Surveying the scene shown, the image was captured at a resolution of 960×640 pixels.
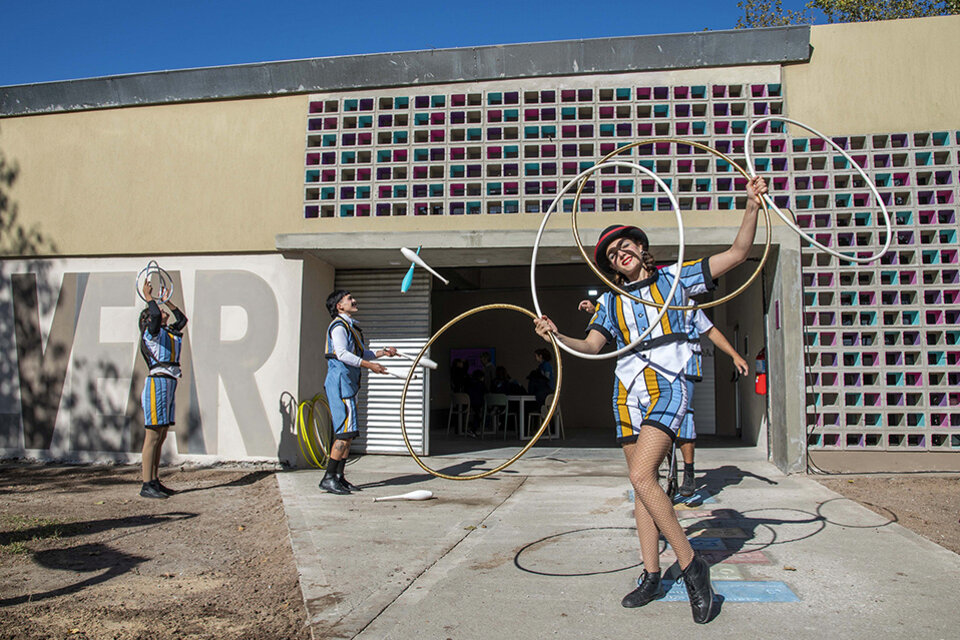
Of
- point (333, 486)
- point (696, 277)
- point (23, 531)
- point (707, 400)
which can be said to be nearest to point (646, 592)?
point (696, 277)

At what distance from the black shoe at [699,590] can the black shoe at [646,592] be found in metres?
0.21

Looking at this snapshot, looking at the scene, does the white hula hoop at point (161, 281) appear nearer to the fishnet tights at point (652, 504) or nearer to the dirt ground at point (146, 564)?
the dirt ground at point (146, 564)

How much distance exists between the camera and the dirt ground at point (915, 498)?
4.87 m

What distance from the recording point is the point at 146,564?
4.27m

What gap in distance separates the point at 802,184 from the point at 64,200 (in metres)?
8.59

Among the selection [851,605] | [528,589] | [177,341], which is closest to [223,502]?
[177,341]

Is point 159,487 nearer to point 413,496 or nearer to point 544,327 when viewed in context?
point 413,496

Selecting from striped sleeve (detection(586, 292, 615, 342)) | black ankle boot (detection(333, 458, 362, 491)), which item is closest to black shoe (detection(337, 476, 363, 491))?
black ankle boot (detection(333, 458, 362, 491))

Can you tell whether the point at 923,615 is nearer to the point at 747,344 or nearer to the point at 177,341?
the point at 177,341

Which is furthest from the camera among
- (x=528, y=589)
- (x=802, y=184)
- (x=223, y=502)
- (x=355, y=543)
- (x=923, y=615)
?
A: (x=802, y=184)

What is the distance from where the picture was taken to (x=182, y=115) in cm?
874

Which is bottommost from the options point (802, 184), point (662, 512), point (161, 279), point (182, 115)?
point (662, 512)

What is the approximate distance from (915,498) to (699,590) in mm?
3939

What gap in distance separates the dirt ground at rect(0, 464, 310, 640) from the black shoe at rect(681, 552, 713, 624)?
1639 mm
